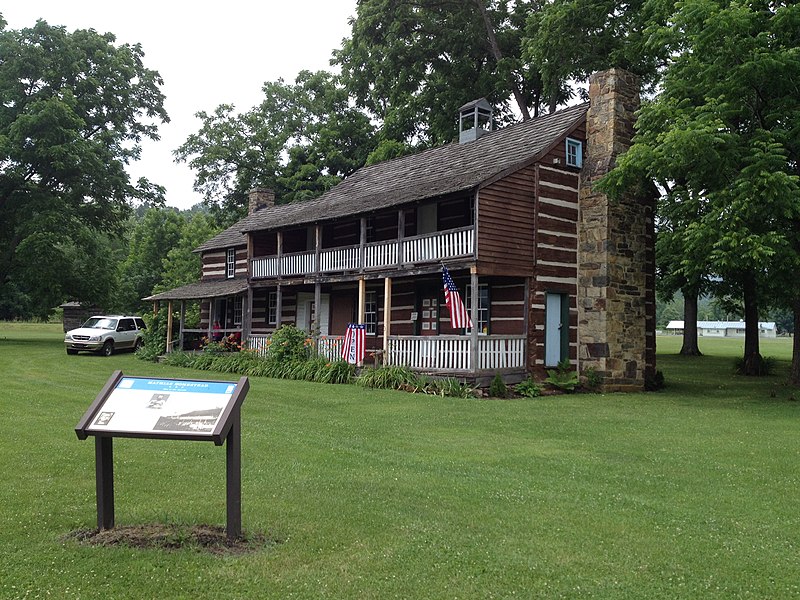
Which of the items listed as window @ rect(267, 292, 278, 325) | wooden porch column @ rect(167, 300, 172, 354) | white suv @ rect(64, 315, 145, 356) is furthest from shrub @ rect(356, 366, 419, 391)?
white suv @ rect(64, 315, 145, 356)

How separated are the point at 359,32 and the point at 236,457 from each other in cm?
3048

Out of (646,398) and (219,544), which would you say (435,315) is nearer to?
(646,398)

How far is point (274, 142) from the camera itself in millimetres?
42250

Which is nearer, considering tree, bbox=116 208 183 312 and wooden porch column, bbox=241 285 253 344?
wooden porch column, bbox=241 285 253 344

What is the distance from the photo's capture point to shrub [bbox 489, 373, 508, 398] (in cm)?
1675

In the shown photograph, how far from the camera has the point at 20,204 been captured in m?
36.2

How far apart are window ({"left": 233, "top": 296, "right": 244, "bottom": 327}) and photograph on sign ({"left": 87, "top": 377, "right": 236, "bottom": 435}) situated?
24735 millimetres

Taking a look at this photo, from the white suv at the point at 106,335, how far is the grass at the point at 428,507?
1807 centimetres

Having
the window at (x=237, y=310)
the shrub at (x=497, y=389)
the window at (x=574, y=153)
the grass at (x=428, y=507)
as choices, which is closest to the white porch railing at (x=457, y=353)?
the shrub at (x=497, y=389)

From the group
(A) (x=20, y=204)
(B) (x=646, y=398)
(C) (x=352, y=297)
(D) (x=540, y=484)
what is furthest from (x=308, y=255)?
(A) (x=20, y=204)

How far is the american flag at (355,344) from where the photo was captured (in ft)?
63.3

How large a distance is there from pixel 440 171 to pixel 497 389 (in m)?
8.56

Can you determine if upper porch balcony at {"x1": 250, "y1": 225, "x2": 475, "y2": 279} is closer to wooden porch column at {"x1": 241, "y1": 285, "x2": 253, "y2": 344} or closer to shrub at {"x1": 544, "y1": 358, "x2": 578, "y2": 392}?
wooden porch column at {"x1": 241, "y1": 285, "x2": 253, "y2": 344}

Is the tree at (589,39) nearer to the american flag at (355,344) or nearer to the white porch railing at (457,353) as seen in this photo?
the white porch railing at (457,353)
